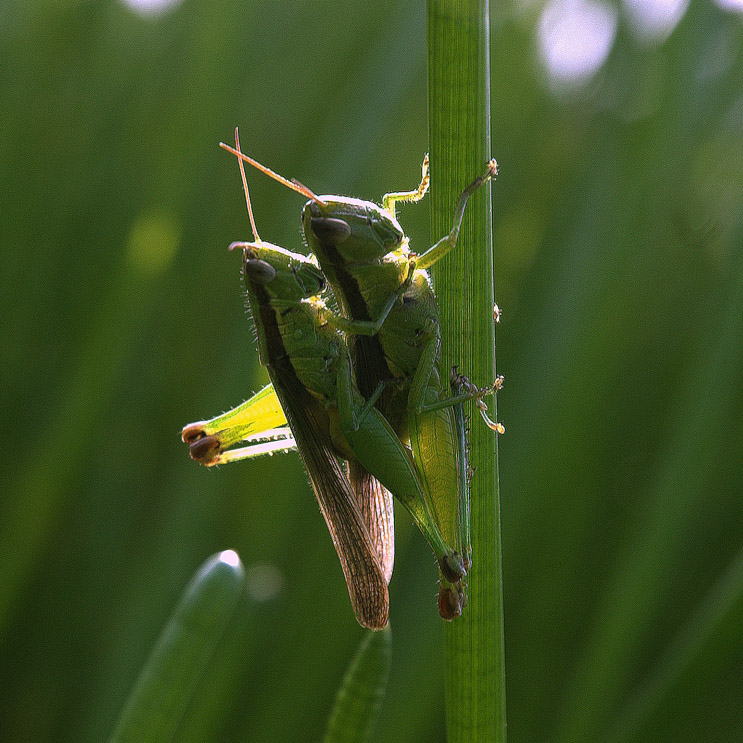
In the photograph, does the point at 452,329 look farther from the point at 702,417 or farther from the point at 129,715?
the point at 702,417

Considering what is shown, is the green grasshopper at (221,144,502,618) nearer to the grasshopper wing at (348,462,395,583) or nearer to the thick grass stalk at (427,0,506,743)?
the grasshopper wing at (348,462,395,583)

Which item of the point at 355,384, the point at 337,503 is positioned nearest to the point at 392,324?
the point at 355,384

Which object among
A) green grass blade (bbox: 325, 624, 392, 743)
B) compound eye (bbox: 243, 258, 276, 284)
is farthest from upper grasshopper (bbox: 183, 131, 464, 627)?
green grass blade (bbox: 325, 624, 392, 743)

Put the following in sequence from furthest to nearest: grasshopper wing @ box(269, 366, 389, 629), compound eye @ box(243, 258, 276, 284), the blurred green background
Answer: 1. the blurred green background
2. compound eye @ box(243, 258, 276, 284)
3. grasshopper wing @ box(269, 366, 389, 629)

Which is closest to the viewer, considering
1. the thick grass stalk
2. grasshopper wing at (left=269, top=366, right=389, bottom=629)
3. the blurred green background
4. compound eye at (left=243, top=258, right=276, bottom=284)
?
the thick grass stalk

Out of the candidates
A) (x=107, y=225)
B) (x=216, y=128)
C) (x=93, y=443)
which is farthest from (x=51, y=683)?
(x=216, y=128)

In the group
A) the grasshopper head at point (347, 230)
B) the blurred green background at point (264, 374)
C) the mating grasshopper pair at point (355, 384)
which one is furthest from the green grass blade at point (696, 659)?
the grasshopper head at point (347, 230)

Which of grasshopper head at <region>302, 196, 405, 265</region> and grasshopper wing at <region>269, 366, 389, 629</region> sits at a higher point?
grasshopper head at <region>302, 196, 405, 265</region>
